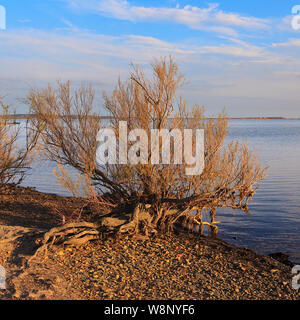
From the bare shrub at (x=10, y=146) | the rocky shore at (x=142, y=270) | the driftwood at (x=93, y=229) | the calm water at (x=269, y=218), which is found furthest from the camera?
the bare shrub at (x=10, y=146)

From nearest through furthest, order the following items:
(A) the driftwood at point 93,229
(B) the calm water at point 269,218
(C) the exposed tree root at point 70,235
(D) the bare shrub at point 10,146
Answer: (C) the exposed tree root at point 70,235, (A) the driftwood at point 93,229, (B) the calm water at point 269,218, (D) the bare shrub at point 10,146

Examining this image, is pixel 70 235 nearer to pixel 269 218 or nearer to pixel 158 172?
pixel 158 172

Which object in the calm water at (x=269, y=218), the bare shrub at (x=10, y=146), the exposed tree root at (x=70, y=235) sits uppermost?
the bare shrub at (x=10, y=146)

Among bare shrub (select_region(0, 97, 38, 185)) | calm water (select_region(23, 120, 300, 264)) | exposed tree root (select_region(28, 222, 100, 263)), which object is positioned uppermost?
bare shrub (select_region(0, 97, 38, 185))

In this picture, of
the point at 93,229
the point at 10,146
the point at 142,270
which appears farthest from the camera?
the point at 10,146

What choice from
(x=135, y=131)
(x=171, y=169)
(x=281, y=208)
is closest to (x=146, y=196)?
(x=171, y=169)

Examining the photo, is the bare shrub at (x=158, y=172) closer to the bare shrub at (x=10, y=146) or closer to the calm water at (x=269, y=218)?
Result: the calm water at (x=269, y=218)

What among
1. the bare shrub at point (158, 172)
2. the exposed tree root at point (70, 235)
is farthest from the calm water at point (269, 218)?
the exposed tree root at point (70, 235)

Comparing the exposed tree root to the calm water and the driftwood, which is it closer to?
the driftwood

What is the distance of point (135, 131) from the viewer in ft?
29.3

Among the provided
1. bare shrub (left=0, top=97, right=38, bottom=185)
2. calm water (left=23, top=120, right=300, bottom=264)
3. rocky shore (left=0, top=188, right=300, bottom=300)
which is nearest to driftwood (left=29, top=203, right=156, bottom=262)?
rocky shore (left=0, top=188, right=300, bottom=300)

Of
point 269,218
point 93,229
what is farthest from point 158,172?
point 269,218

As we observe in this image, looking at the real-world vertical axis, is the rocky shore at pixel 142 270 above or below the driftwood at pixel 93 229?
below

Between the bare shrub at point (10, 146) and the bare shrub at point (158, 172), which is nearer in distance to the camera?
the bare shrub at point (158, 172)
